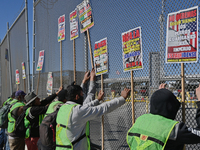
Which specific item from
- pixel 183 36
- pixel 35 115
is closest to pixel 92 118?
pixel 183 36

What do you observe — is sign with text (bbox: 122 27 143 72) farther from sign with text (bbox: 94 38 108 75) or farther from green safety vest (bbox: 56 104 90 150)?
green safety vest (bbox: 56 104 90 150)

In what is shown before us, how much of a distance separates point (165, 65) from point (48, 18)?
5.75m

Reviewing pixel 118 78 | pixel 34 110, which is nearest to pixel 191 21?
pixel 118 78

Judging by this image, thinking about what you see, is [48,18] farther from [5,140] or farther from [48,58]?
[5,140]

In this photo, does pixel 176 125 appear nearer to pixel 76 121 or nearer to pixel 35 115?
pixel 76 121

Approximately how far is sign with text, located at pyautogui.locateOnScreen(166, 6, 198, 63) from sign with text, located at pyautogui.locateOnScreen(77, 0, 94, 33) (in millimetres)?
1836

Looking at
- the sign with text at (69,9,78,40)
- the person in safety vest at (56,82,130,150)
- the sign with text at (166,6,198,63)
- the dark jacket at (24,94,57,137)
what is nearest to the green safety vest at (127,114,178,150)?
the person in safety vest at (56,82,130,150)

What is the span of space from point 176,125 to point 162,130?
12cm

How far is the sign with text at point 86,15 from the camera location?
3.82 meters

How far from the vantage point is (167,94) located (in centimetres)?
174

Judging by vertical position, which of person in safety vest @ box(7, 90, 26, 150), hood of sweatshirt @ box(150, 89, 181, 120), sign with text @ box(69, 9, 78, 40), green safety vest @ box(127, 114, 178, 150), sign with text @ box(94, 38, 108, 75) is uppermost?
sign with text @ box(69, 9, 78, 40)

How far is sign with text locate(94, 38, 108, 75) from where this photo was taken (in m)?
3.45

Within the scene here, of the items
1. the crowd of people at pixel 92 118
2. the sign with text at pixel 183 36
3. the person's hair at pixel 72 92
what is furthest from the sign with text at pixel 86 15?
the sign with text at pixel 183 36

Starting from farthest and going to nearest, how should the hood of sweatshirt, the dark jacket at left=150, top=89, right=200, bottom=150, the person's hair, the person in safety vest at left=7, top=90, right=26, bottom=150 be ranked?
the person in safety vest at left=7, top=90, right=26, bottom=150 → the person's hair → the hood of sweatshirt → the dark jacket at left=150, top=89, right=200, bottom=150
